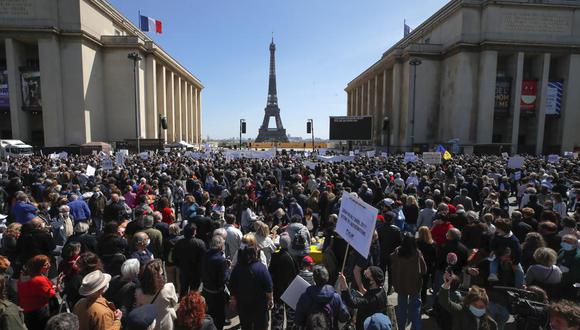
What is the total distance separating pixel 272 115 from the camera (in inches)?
4813

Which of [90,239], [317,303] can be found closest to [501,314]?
[317,303]

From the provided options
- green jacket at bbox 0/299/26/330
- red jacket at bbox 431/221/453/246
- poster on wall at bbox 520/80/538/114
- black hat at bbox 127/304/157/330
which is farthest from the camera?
poster on wall at bbox 520/80/538/114

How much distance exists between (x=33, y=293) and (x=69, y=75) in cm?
4108

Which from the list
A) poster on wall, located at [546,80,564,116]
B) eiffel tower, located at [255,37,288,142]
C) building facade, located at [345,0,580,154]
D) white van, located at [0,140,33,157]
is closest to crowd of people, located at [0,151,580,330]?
white van, located at [0,140,33,157]

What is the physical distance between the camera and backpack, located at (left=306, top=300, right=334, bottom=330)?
10.3 feet

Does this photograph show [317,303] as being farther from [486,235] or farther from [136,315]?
[486,235]

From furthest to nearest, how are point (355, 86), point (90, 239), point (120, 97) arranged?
point (355, 86), point (120, 97), point (90, 239)

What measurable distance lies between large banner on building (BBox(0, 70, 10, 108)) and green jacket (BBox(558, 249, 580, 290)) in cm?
4779

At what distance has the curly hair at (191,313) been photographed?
2.91 meters

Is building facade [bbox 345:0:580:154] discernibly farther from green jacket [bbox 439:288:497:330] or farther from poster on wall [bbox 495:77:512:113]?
green jacket [bbox 439:288:497:330]

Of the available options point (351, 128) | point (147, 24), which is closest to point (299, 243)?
point (351, 128)

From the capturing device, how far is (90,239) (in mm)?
5242

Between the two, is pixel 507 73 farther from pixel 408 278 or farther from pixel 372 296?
pixel 372 296

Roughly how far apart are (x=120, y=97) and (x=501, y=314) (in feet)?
152
